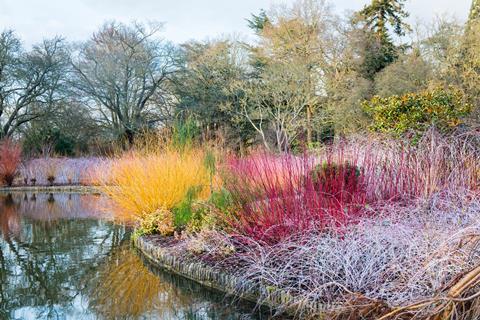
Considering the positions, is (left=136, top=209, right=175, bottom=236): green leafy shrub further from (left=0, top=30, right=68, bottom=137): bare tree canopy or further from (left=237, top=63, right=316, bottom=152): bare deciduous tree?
(left=0, top=30, right=68, bottom=137): bare tree canopy

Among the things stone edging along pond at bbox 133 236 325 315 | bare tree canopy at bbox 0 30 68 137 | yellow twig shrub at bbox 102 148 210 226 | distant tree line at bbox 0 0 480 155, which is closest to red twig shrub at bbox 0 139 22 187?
distant tree line at bbox 0 0 480 155

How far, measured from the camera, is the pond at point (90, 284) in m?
4.06

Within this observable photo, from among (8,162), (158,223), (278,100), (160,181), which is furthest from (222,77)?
(158,223)

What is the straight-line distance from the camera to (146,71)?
23.5 metres

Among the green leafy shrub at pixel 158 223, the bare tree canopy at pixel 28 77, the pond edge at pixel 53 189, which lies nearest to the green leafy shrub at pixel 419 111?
the green leafy shrub at pixel 158 223

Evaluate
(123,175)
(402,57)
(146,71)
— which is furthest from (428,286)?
(146,71)

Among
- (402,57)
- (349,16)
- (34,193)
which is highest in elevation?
(349,16)

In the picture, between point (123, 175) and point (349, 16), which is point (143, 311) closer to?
point (123, 175)

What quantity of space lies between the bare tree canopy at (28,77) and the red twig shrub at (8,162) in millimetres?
5604

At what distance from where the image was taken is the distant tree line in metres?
19.6

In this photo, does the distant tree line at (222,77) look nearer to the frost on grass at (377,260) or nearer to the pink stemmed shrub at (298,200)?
the pink stemmed shrub at (298,200)

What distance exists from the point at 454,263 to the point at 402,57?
53.4ft

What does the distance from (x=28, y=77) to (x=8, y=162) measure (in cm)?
679

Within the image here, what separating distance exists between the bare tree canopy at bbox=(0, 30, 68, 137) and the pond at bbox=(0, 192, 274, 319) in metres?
16.8
